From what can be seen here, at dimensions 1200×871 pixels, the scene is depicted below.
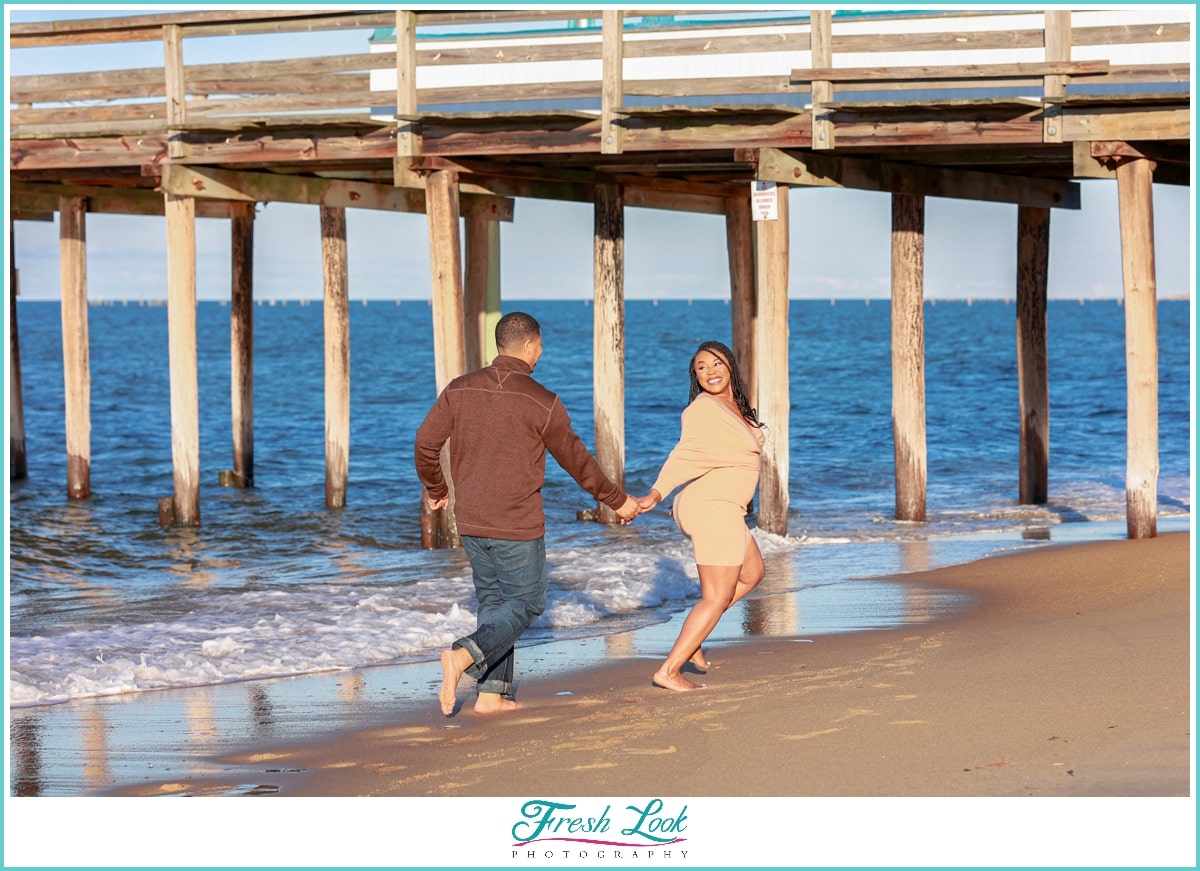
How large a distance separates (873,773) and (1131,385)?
6.66 m

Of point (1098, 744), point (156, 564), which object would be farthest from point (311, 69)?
point (1098, 744)

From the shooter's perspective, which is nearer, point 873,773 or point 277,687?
point 873,773

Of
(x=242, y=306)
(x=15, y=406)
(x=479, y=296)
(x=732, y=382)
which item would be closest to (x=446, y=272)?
(x=479, y=296)

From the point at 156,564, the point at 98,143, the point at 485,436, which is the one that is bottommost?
the point at 156,564

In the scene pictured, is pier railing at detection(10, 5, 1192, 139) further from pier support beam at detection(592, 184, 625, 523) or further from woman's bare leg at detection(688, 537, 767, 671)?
woman's bare leg at detection(688, 537, 767, 671)

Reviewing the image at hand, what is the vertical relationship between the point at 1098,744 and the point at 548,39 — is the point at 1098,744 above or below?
below

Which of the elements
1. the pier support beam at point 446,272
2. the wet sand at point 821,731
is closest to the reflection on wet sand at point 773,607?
the wet sand at point 821,731

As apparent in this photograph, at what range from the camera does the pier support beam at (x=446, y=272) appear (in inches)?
500

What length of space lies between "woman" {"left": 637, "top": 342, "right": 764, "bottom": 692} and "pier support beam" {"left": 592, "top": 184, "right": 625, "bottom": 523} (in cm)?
753

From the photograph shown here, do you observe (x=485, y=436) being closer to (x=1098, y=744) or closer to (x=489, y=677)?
(x=489, y=677)

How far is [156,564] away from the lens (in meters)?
13.6

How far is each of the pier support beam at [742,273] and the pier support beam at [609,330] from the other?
156 centimetres

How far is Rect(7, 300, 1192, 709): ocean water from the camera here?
887 cm

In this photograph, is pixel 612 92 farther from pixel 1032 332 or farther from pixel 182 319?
pixel 1032 332
